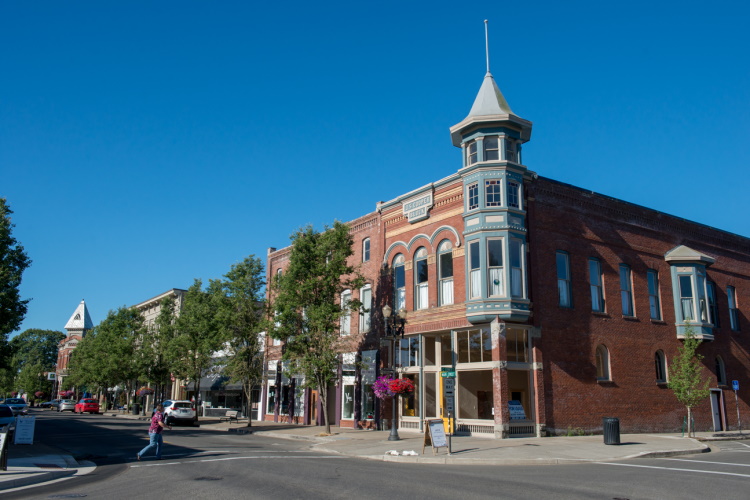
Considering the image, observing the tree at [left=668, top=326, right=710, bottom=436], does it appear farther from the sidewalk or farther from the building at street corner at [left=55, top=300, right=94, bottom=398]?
the building at street corner at [left=55, top=300, right=94, bottom=398]

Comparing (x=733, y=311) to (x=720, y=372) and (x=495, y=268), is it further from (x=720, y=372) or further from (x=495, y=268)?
(x=495, y=268)

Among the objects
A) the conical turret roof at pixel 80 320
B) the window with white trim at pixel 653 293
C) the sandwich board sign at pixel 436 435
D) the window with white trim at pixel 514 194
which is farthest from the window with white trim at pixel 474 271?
the conical turret roof at pixel 80 320

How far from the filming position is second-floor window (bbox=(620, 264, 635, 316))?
30.1m

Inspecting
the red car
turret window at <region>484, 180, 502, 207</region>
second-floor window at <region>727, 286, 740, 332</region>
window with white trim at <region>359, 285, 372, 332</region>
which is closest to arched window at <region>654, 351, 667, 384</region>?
second-floor window at <region>727, 286, 740, 332</region>

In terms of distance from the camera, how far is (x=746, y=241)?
3759 centimetres

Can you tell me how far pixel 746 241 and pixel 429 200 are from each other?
865 inches

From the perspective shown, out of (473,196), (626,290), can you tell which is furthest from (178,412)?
(626,290)

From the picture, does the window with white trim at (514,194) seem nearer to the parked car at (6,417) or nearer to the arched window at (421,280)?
the arched window at (421,280)

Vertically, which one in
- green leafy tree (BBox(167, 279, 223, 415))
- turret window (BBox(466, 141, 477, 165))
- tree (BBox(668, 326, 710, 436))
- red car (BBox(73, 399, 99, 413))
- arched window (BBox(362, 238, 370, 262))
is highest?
turret window (BBox(466, 141, 477, 165))

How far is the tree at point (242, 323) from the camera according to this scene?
36.0 metres

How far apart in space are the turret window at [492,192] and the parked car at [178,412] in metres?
23.3

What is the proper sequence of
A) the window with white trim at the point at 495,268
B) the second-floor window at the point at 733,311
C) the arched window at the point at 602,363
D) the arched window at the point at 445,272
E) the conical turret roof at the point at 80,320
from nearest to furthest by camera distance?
the window with white trim at the point at 495,268
the arched window at the point at 602,363
the arched window at the point at 445,272
the second-floor window at the point at 733,311
the conical turret roof at the point at 80,320

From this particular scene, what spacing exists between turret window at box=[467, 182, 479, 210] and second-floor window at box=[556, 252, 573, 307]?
4826 mm

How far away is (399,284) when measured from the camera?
31281mm
